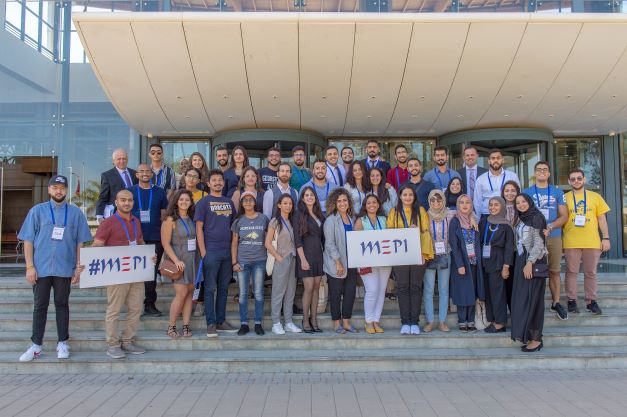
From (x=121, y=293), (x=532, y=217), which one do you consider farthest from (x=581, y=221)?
(x=121, y=293)

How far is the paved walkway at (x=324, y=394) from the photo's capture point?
4.12m

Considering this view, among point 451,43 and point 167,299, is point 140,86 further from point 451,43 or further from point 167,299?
point 451,43

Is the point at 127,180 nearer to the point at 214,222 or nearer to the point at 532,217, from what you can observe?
the point at 214,222

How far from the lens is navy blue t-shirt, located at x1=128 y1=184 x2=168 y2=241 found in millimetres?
6176

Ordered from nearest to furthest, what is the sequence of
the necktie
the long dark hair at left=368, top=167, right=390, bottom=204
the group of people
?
the group of people → the long dark hair at left=368, top=167, right=390, bottom=204 → the necktie

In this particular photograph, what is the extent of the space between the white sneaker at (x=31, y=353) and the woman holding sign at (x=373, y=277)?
3.95 metres

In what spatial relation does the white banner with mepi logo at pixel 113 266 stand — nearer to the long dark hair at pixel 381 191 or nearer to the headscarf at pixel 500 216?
the long dark hair at pixel 381 191

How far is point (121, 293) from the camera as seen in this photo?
5285 mm

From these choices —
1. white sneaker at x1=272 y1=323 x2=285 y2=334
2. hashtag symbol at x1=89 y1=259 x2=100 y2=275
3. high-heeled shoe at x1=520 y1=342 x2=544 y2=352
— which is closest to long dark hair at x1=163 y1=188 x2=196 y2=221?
hashtag symbol at x1=89 y1=259 x2=100 y2=275

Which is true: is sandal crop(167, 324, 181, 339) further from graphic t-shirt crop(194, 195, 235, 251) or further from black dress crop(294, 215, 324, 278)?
black dress crop(294, 215, 324, 278)

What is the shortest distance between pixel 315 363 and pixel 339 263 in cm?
123

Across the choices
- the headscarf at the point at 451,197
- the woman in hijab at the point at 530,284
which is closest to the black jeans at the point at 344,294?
the headscarf at the point at 451,197

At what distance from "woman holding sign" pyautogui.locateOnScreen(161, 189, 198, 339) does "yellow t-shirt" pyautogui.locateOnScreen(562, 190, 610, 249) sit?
5.02m

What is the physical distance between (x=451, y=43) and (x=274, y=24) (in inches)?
Result: 146
